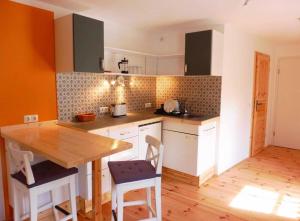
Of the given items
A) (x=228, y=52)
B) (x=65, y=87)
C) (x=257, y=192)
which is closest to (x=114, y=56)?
(x=65, y=87)

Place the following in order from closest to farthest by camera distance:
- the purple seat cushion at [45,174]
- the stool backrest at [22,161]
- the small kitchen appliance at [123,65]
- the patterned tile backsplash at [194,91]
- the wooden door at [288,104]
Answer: the stool backrest at [22,161] < the purple seat cushion at [45,174] < the small kitchen appliance at [123,65] < the patterned tile backsplash at [194,91] < the wooden door at [288,104]

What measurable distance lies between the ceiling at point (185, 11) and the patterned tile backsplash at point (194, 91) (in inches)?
34.0

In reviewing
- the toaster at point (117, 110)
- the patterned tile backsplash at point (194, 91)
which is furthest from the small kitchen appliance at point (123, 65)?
the patterned tile backsplash at point (194, 91)

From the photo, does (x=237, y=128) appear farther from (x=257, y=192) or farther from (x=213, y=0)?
(x=213, y=0)

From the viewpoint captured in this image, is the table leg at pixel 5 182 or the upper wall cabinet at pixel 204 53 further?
the upper wall cabinet at pixel 204 53

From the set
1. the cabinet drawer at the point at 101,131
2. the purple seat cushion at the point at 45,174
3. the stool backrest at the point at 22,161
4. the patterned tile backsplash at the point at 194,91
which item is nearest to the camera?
the stool backrest at the point at 22,161

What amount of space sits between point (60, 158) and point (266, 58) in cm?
438

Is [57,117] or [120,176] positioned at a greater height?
[57,117]

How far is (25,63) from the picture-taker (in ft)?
7.79

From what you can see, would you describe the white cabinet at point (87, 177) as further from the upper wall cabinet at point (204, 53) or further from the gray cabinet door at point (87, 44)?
the upper wall cabinet at point (204, 53)

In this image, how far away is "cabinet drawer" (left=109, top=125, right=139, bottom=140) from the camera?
2.61 meters

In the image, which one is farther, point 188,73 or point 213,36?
point 188,73

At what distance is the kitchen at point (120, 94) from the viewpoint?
2.29m

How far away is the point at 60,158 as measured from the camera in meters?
1.55
